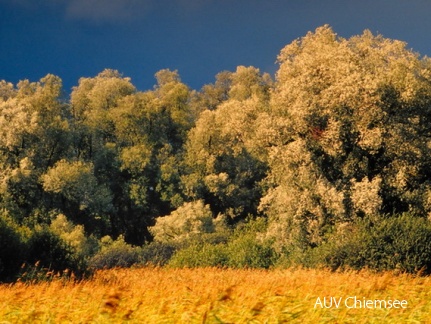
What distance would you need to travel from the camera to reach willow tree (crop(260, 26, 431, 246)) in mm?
28062

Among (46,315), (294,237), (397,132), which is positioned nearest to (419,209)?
(397,132)

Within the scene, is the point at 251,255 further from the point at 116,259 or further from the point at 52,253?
the point at 52,253

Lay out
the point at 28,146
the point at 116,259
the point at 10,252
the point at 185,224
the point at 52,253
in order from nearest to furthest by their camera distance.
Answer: the point at 10,252, the point at 52,253, the point at 116,259, the point at 185,224, the point at 28,146

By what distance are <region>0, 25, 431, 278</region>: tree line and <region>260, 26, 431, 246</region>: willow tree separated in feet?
0.24

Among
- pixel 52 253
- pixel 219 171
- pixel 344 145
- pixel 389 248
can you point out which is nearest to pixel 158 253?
pixel 52 253

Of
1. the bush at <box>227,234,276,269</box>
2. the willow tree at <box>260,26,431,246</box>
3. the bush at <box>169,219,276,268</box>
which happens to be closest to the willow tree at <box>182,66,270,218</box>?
the bush at <box>169,219,276,268</box>

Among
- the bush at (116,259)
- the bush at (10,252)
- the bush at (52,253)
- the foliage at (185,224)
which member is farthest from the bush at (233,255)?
the foliage at (185,224)

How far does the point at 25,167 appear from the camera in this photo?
152ft

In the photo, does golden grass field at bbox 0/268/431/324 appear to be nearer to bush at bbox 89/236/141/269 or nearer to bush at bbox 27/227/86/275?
bush at bbox 27/227/86/275

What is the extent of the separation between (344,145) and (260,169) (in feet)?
90.6

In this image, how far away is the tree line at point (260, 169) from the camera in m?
24.9

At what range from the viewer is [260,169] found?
186ft

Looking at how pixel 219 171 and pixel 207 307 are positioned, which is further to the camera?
pixel 219 171

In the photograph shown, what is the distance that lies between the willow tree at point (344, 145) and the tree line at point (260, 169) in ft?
0.24
